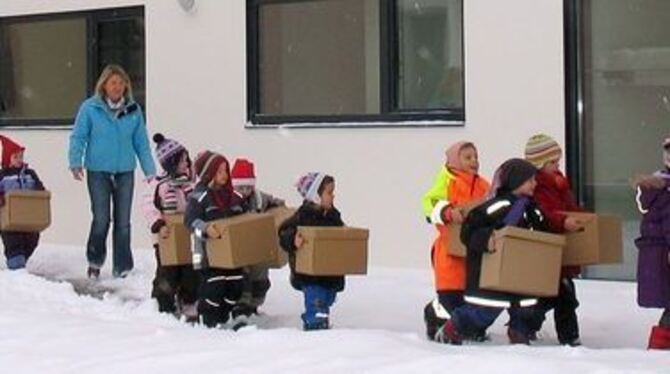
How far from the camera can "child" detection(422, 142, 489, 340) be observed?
805 centimetres

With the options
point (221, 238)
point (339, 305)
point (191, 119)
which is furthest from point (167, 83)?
point (221, 238)

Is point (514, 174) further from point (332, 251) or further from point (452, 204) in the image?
point (332, 251)

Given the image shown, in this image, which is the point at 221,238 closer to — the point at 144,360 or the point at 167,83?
the point at 144,360

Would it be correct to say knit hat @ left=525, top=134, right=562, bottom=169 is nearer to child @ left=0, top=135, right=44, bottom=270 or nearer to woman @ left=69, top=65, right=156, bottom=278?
woman @ left=69, top=65, right=156, bottom=278

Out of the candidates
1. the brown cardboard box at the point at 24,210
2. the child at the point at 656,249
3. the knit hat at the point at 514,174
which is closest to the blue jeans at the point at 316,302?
the knit hat at the point at 514,174

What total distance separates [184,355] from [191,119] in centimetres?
555

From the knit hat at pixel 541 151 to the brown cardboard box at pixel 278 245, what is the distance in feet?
5.52

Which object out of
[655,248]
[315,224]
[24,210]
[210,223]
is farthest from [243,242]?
[24,210]

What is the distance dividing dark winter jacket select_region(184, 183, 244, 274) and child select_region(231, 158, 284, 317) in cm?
25

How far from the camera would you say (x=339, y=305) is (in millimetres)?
9805

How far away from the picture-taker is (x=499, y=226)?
754 cm

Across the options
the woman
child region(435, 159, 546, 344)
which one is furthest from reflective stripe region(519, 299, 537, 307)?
the woman

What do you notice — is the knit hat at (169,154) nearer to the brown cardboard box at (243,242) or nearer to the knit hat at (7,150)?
the brown cardboard box at (243,242)

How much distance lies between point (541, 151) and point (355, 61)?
155 inches
